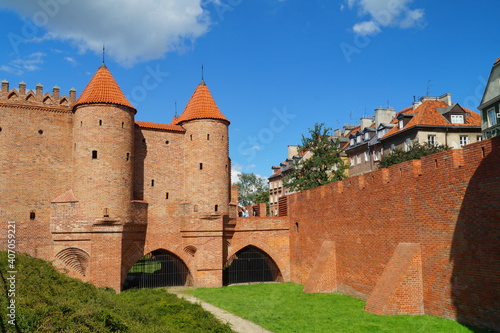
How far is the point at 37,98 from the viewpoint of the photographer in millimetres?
23406

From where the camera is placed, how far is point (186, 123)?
1018 inches

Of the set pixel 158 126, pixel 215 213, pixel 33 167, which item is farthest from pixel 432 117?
pixel 33 167

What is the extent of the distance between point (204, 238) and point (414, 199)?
40.6 ft

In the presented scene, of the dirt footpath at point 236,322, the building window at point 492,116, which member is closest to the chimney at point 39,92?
the dirt footpath at point 236,322

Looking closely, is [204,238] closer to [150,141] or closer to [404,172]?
[150,141]

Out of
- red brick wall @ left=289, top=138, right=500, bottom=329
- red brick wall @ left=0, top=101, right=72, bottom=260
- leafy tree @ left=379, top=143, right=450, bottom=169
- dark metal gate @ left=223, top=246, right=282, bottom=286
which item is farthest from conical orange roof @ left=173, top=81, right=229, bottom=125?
leafy tree @ left=379, top=143, right=450, bottom=169

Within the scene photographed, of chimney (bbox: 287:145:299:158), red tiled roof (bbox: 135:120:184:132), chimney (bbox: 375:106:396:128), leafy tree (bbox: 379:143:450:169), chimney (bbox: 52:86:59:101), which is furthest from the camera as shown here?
chimney (bbox: 287:145:299:158)

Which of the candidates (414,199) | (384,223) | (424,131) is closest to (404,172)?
(414,199)

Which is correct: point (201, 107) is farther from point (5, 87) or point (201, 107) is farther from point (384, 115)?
point (384, 115)

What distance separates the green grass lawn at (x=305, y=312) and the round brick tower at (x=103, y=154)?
20.2ft

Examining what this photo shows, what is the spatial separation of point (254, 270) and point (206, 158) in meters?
7.71

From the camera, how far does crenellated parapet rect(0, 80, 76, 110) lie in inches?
896

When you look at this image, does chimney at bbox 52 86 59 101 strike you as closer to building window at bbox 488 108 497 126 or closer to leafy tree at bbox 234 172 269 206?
building window at bbox 488 108 497 126

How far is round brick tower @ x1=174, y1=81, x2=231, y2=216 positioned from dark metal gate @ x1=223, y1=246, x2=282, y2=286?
4262 millimetres
